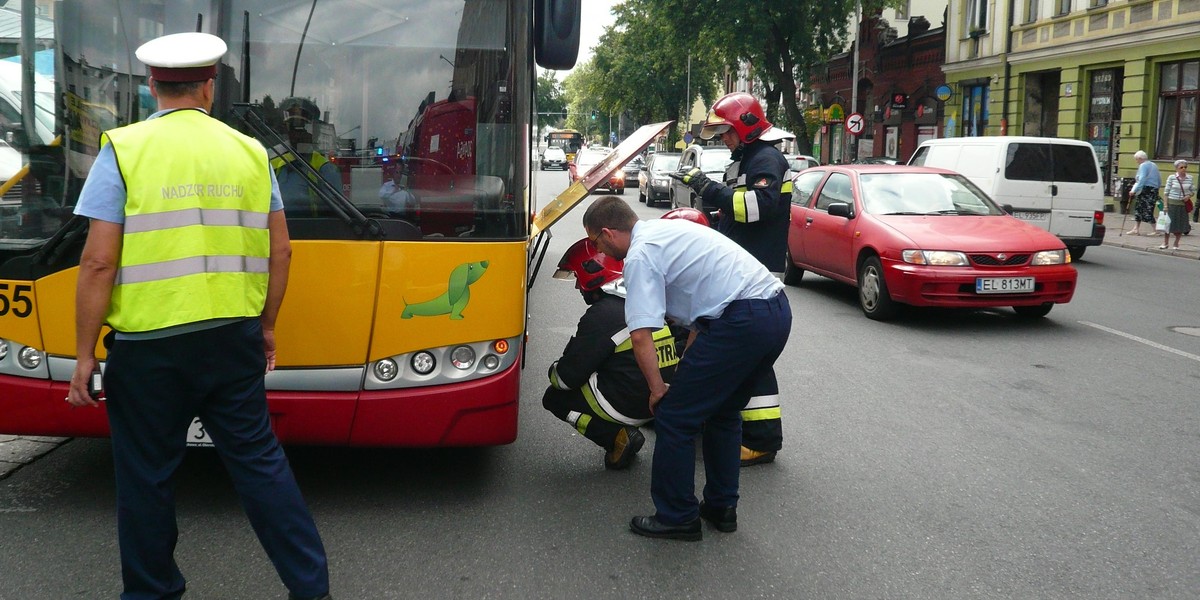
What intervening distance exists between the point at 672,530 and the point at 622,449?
1002 mm

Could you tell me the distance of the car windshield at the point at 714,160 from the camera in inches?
954

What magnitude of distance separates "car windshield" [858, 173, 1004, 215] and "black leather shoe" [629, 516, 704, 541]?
23.0ft

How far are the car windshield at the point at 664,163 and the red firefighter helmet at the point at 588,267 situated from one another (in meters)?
25.8

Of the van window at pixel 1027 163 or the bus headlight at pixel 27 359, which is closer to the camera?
the bus headlight at pixel 27 359

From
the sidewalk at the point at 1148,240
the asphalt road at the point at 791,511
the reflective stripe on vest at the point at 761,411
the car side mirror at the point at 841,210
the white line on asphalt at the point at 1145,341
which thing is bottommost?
the asphalt road at the point at 791,511

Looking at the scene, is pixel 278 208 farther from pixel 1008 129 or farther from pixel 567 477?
pixel 1008 129

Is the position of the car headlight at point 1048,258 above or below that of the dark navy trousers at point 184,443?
above

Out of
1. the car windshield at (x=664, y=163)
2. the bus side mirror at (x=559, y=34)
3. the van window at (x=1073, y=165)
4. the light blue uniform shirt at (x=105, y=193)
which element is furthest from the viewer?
the car windshield at (x=664, y=163)

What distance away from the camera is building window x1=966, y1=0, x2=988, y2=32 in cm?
3569

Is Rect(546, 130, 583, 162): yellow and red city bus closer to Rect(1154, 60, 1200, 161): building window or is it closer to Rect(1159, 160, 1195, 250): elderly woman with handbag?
Rect(1154, 60, 1200, 161): building window

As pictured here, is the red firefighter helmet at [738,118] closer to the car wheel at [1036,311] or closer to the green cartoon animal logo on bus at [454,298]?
the green cartoon animal logo on bus at [454,298]

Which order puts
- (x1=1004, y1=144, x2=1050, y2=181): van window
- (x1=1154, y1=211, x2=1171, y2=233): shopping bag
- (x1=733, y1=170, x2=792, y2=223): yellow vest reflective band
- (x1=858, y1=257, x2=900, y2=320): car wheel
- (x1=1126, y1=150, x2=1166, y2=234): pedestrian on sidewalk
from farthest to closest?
(x1=1126, y1=150, x2=1166, y2=234): pedestrian on sidewalk, (x1=1154, y1=211, x2=1171, y2=233): shopping bag, (x1=1004, y1=144, x2=1050, y2=181): van window, (x1=858, y1=257, x2=900, y2=320): car wheel, (x1=733, y1=170, x2=792, y2=223): yellow vest reflective band

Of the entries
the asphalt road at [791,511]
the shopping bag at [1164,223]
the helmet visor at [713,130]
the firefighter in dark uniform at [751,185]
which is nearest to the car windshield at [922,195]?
the asphalt road at [791,511]

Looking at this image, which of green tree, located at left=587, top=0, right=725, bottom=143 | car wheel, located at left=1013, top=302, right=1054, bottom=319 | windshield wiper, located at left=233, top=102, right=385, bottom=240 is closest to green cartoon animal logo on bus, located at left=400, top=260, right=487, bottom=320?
windshield wiper, located at left=233, top=102, right=385, bottom=240
